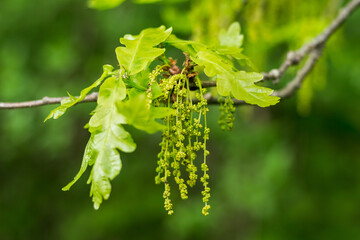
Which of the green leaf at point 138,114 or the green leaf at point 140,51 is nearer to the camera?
the green leaf at point 138,114

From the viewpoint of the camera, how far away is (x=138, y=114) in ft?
3.08

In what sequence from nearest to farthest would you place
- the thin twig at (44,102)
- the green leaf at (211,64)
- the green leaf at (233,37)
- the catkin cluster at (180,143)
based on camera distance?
the catkin cluster at (180,143), the green leaf at (211,64), the thin twig at (44,102), the green leaf at (233,37)

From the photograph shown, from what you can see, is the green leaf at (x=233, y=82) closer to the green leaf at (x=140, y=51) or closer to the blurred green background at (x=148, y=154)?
the green leaf at (x=140, y=51)

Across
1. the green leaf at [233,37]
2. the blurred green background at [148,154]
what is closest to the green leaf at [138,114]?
the green leaf at [233,37]

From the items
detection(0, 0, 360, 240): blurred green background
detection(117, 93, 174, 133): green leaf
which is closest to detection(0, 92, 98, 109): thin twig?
detection(117, 93, 174, 133): green leaf

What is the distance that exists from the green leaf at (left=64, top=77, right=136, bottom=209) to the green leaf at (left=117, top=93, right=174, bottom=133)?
44mm

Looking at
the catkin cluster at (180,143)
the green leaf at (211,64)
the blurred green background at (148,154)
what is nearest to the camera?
the catkin cluster at (180,143)

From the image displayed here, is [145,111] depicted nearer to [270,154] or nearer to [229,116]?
[229,116]

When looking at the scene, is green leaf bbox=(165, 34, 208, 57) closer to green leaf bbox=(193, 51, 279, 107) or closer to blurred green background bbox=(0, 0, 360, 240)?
green leaf bbox=(193, 51, 279, 107)

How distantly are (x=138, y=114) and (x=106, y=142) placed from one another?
0.13 m

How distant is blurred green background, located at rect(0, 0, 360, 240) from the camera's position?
15.9 ft

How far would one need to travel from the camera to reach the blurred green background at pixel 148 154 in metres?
4.86

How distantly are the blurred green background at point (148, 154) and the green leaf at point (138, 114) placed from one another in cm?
322

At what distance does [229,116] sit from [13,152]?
501 cm
